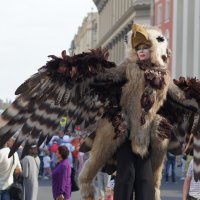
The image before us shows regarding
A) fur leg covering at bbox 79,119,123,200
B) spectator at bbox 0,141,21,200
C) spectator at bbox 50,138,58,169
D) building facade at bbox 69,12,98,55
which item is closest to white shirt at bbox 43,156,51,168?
spectator at bbox 50,138,58,169

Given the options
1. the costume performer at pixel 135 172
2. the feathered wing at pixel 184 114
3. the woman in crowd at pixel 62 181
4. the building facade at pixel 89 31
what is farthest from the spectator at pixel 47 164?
the building facade at pixel 89 31

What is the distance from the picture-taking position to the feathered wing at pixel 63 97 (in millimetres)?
5551

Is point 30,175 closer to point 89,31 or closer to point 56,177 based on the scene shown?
point 56,177

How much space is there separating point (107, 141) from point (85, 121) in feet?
0.77

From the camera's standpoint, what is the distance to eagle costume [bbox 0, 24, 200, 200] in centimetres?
567

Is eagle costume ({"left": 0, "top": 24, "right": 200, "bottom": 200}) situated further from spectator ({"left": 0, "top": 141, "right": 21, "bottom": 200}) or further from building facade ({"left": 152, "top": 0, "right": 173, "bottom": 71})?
building facade ({"left": 152, "top": 0, "right": 173, "bottom": 71})

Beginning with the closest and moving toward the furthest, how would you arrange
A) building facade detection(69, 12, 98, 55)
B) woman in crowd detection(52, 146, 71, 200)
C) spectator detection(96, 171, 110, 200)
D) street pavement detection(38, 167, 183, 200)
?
1. woman in crowd detection(52, 146, 71, 200)
2. spectator detection(96, 171, 110, 200)
3. street pavement detection(38, 167, 183, 200)
4. building facade detection(69, 12, 98, 55)

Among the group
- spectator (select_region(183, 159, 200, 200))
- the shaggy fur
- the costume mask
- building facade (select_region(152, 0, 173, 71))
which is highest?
building facade (select_region(152, 0, 173, 71))

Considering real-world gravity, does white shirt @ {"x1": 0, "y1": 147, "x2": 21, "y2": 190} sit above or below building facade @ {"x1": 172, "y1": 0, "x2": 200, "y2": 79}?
below

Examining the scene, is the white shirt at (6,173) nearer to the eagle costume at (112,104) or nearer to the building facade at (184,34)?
the eagle costume at (112,104)

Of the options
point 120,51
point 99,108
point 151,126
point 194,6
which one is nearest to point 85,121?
point 99,108

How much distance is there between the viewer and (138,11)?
64.6 metres

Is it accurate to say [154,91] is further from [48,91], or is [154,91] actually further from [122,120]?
[48,91]

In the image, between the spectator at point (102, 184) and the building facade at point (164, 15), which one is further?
the building facade at point (164, 15)
